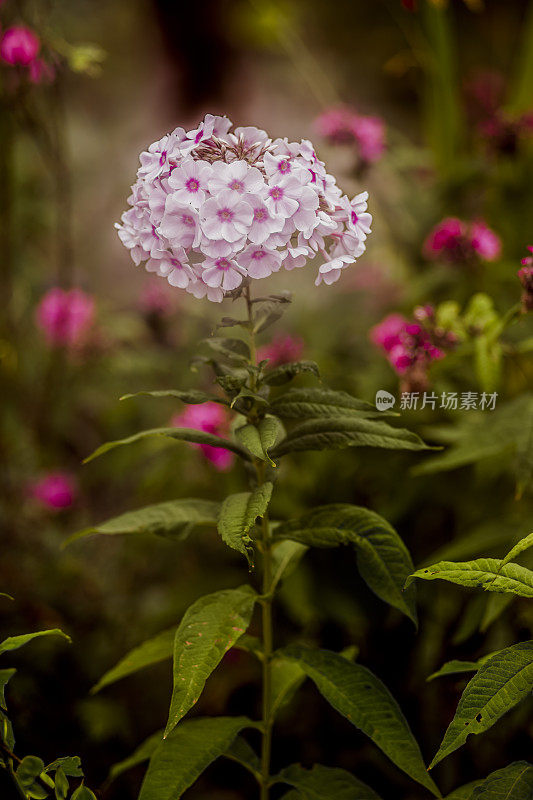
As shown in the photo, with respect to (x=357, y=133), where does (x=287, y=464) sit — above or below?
below

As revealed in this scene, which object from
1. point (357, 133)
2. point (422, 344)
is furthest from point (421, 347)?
point (357, 133)

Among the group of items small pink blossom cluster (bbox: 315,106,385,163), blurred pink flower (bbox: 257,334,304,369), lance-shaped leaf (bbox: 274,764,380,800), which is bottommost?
lance-shaped leaf (bbox: 274,764,380,800)

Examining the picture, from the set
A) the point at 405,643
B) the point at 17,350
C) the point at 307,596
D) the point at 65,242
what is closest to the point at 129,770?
the point at 307,596

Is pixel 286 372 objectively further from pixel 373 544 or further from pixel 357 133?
pixel 357 133

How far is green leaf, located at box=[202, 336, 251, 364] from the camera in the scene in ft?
2.74

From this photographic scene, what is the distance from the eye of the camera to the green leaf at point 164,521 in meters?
0.85

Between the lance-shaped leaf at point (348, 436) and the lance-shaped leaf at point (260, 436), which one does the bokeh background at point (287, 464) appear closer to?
the lance-shaped leaf at point (348, 436)

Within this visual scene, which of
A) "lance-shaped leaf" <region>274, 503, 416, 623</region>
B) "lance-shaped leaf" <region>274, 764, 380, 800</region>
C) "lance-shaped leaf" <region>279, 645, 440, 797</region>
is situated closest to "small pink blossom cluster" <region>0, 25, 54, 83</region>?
"lance-shaped leaf" <region>274, 503, 416, 623</region>

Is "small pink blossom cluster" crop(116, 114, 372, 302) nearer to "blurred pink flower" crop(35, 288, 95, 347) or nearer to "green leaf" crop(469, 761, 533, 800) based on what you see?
"green leaf" crop(469, 761, 533, 800)

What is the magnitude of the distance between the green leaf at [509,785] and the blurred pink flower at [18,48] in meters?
1.62

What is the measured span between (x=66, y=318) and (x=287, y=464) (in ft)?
2.72

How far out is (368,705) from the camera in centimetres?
76

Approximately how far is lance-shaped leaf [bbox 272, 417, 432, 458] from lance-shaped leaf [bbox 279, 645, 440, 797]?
0.88 feet

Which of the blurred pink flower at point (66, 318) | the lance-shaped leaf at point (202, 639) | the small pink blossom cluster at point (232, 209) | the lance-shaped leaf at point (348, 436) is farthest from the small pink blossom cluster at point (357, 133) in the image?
the lance-shaped leaf at point (202, 639)
